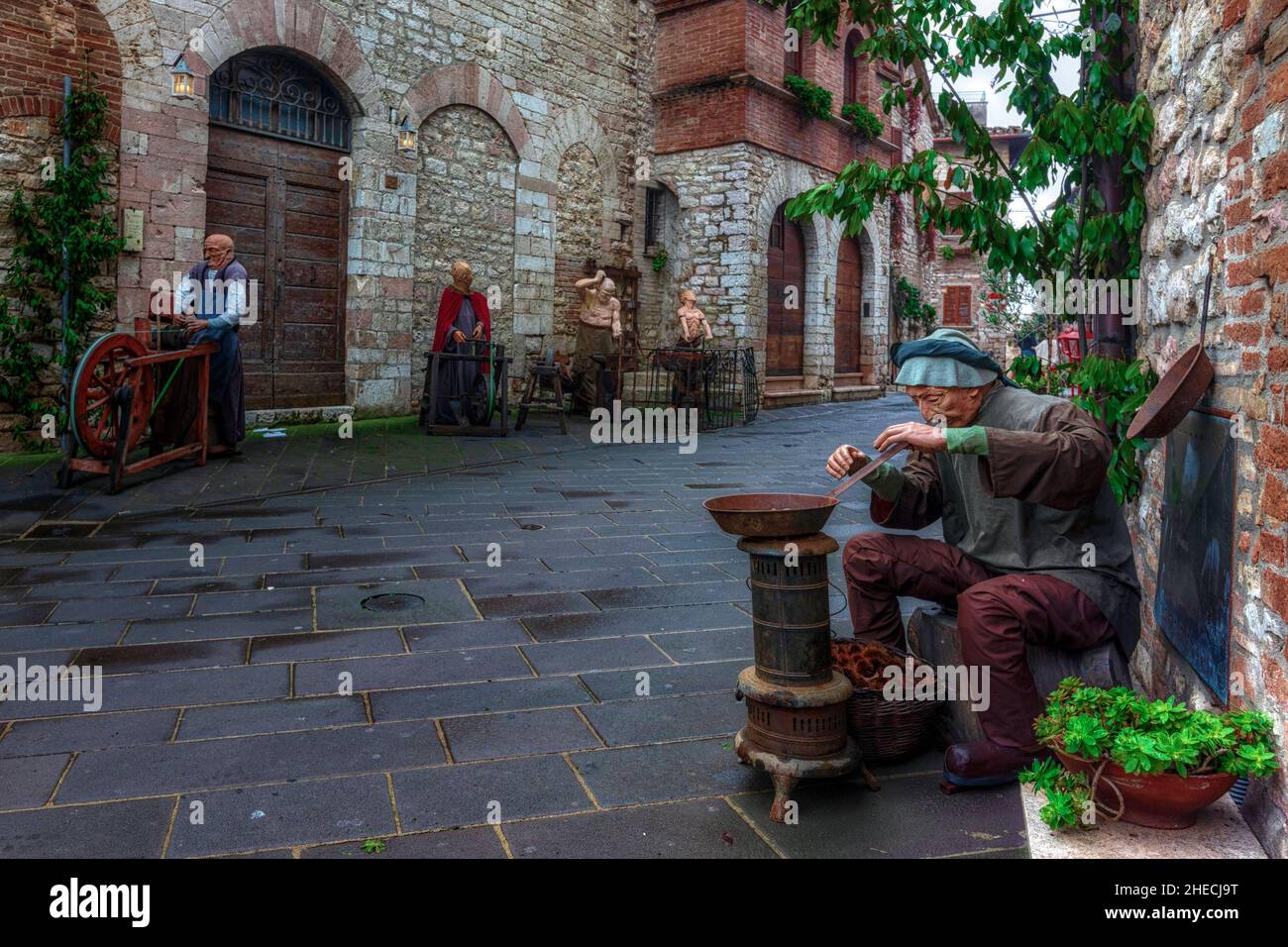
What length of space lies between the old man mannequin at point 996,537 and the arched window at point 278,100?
355 inches

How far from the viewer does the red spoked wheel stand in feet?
22.0

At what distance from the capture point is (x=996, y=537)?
296 cm

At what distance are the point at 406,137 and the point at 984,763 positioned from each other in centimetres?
1044

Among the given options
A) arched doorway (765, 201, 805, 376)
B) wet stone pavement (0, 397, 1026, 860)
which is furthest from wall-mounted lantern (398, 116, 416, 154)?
arched doorway (765, 201, 805, 376)

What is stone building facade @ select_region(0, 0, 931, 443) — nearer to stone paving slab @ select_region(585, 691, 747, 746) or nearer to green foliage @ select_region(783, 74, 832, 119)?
green foliage @ select_region(783, 74, 832, 119)

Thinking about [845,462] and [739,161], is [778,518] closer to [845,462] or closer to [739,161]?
[845,462]

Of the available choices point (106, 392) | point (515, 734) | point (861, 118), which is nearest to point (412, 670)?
point (515, 734)

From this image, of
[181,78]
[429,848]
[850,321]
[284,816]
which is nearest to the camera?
[429,848]

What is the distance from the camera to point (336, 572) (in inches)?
196

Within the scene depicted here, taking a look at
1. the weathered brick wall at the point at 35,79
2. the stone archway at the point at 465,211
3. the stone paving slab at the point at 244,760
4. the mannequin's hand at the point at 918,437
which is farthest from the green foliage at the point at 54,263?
the mannequin's hand at the point at 918,437

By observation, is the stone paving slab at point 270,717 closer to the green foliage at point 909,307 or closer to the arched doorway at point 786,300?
the arched doorway at point 786,300

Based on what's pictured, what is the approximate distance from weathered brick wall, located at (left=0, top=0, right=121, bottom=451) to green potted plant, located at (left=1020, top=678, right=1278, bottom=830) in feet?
28.3

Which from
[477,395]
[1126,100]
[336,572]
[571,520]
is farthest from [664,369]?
[1126,100]

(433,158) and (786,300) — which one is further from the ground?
(433,158)
